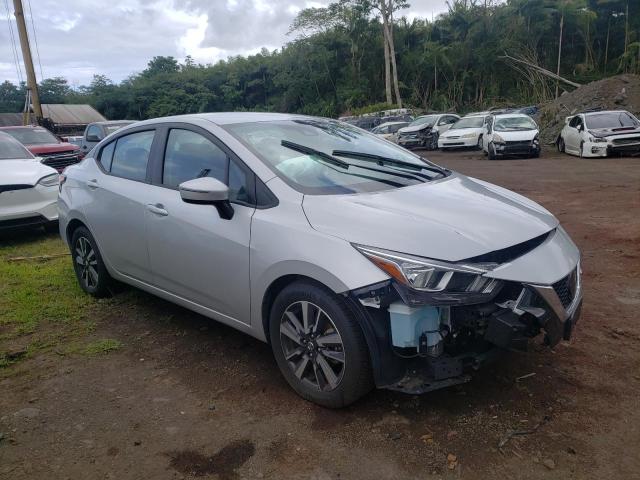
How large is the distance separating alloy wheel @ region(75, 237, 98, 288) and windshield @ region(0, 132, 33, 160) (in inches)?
167

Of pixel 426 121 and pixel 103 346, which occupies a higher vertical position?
pixel 426 121

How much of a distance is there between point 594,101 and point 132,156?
2320 centimetres

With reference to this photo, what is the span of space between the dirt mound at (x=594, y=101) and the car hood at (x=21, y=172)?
1910cm

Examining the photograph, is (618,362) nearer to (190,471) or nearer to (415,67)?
(190,471)

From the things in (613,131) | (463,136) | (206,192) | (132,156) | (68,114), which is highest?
(68,114)

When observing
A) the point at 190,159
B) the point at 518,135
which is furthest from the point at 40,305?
the point at 518,135

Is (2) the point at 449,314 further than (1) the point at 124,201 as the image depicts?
No

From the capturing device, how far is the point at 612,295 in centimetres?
450

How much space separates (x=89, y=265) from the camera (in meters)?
4.94

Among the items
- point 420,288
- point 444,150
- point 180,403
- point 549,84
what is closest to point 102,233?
point 180,403

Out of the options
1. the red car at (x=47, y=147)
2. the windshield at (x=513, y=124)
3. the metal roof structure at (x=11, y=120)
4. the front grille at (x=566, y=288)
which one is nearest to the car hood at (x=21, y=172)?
the red car at (x=47, y=147)

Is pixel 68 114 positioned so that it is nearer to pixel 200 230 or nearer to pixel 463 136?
pixel 463 136

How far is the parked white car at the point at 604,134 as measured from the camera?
15.3 m

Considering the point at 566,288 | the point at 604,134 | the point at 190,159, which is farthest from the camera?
the point at 604,134
